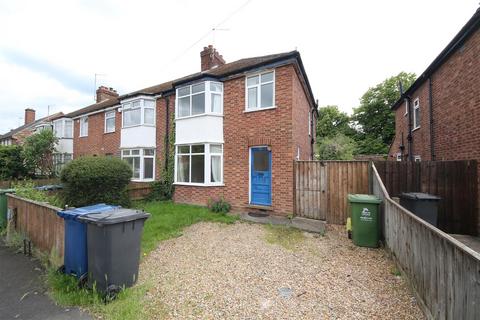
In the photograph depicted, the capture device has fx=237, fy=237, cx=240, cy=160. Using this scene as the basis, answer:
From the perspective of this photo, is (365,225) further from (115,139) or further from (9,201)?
(115,139)

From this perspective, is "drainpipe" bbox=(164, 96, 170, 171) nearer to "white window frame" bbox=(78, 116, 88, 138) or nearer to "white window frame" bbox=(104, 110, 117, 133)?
"white window frame" bbox=(104, 110, 117, 133)

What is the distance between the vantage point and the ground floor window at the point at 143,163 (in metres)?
12.5

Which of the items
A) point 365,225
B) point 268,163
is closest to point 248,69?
point 268,163

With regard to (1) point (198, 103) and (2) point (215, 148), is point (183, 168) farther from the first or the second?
(1) point (198, 103)

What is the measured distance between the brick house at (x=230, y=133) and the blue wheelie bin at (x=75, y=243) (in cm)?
612

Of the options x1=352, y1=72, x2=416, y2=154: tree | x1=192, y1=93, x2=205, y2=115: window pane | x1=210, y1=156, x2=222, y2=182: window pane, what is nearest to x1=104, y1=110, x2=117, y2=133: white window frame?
x1=192, y1=93, x2=205, y2=115: window pane

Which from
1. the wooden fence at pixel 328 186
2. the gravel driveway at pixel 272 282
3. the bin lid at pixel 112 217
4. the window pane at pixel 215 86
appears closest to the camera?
the gravel driveway at pixel 272 282

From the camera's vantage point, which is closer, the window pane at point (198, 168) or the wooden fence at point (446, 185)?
the wooden fence at point (446, 185)

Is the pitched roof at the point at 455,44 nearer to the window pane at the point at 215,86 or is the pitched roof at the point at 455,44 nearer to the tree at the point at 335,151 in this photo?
the window pane at the point at 215,86

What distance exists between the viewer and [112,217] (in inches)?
136

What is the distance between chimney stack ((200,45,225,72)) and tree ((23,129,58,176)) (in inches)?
504

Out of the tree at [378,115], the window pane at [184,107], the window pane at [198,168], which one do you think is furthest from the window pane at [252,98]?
the tree at [378,115]

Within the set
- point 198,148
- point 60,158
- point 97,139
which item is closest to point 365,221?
point 198,148

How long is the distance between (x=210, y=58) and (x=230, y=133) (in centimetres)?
659
